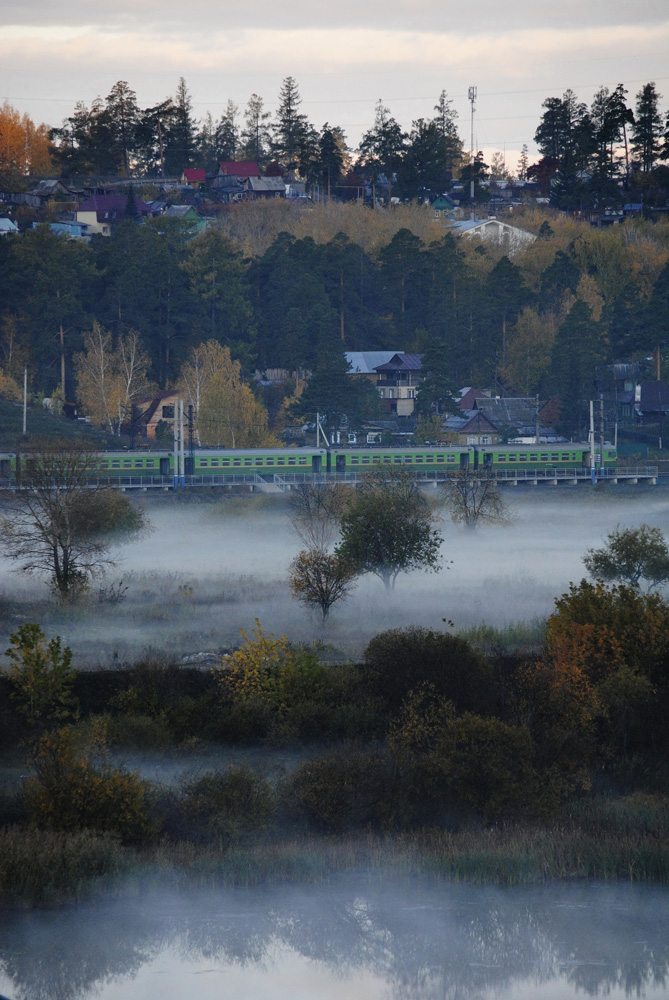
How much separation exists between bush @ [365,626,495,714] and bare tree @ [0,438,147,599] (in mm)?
12322

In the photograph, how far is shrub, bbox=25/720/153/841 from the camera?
18.5m

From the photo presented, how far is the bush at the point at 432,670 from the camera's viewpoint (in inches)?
939

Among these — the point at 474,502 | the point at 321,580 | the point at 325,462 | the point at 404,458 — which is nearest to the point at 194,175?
the point at 325,462

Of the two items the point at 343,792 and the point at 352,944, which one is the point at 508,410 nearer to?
the point at 343,792

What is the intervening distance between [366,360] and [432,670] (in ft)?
175

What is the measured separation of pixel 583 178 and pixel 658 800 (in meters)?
91.9

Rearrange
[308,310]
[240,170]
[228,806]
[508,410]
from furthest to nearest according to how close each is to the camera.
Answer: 1. [240,170]
2. [308,310]
3. [508,410]
4. [228,806]

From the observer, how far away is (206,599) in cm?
3497

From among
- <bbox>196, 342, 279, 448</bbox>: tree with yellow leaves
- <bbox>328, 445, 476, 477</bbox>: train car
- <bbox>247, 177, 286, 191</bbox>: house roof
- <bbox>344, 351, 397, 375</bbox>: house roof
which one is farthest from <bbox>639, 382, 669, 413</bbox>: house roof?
<bbox>247, 177, 286, 191</bbox>: house roof

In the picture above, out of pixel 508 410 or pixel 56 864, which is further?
pixel 508 410

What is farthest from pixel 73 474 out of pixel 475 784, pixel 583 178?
pixel 583 178

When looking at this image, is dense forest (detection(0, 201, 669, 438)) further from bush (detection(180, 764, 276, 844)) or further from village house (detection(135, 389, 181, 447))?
bush (detection(180, 764, 276, 844))

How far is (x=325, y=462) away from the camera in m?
60.5

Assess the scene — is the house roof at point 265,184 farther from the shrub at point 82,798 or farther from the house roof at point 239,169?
the shrub at point 82,798
